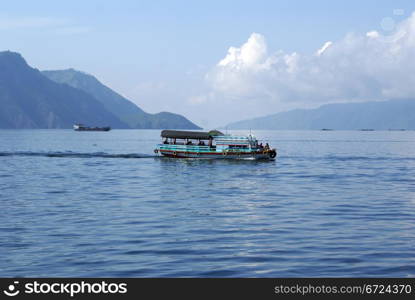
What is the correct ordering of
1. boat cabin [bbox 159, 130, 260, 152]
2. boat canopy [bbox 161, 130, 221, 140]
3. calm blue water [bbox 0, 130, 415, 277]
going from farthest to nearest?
boat cabin [bbox 159, 130, 260, 152]
boat canopy [bbox 161, 130, 221, 140]
calm blue water [bbox 0, 130, 415, 277]

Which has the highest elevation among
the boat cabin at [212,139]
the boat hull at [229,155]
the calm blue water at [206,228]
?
the boat cabin at [212,139]

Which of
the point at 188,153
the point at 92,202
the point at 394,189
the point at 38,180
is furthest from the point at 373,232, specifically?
the point at 188,153

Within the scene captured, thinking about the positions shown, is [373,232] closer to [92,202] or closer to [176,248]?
[176,248]

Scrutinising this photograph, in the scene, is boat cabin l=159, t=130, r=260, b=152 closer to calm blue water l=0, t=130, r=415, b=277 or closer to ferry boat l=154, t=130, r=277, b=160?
ferry boat l=154, t=130, r=277, b=160

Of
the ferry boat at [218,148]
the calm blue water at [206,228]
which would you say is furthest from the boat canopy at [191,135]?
the calm blue water at [206,228]

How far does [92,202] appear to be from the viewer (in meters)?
40.8

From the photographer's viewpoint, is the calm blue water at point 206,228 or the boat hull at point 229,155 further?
the boat hull at point 229,155

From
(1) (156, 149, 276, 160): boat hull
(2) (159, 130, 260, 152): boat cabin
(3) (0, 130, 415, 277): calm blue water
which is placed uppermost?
(2) (159, 130, 260, 152): boat cabin

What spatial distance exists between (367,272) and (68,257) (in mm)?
11574

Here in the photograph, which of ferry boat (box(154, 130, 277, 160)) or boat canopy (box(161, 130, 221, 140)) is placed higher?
boat canopy (box(161, 130, 221, 140))

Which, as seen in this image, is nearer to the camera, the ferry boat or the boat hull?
the ferry boat

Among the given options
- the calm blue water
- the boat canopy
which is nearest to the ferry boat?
the boat canopy

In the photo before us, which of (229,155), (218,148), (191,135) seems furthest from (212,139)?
(191,135)

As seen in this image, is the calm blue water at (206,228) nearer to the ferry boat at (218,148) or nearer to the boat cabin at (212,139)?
the boat cabin at (212,139)
